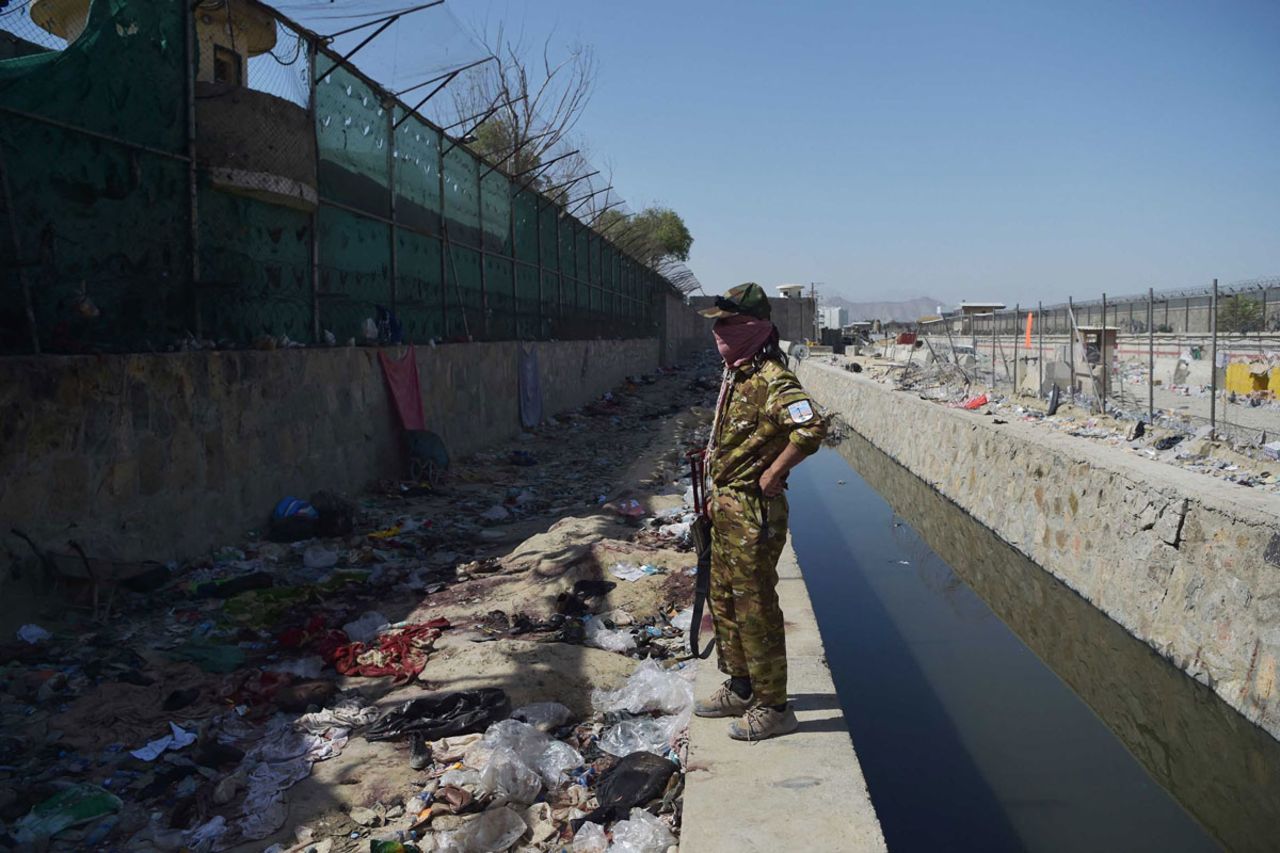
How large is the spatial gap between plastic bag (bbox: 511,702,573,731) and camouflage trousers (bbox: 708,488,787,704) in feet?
3.32

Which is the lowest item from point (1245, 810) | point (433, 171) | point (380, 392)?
point (1245, 810)

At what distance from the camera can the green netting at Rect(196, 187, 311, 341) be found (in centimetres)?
691

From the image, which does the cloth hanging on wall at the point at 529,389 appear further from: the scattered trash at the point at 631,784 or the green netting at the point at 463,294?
the scattered trash at the point at 631,784

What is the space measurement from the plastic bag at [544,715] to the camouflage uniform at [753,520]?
101 cm

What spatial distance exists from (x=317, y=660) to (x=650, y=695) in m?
1.73

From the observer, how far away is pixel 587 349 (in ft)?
68.4

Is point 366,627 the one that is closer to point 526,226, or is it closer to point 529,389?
point 529,389

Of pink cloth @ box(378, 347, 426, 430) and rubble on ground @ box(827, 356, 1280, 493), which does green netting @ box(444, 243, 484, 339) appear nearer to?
pink cloth @ box(378, 347, 426, 430)

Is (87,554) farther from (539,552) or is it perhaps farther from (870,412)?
(870,412)

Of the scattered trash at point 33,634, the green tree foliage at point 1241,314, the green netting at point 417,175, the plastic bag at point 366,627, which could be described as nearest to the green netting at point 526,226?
the green netting at point 417,175

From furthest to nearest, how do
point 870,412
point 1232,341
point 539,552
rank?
1. point 870,412
2. point 1232,341
3. point 539,552

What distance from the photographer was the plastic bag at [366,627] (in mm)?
5074

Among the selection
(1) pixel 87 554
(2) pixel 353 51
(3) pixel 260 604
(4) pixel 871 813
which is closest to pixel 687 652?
(4) pixel 871 813

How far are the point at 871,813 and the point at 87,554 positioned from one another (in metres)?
4.45
